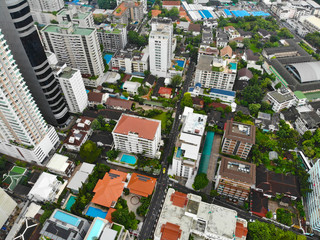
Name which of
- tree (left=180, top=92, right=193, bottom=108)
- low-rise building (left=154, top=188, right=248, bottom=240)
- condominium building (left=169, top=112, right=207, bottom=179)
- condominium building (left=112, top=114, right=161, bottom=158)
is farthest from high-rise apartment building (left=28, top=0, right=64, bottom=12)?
low-rise building (left=154, top=188, right=248, bottom=240)

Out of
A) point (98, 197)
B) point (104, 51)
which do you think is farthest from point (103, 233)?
point (104, 51)

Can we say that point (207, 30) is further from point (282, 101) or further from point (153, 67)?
A: point (282, 101)

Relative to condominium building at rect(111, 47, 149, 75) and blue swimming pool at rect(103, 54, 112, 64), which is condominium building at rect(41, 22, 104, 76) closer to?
condominium building at rect(111, 47, 149, 75)

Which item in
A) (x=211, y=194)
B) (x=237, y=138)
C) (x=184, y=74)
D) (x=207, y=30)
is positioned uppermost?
(x=207, y=30)

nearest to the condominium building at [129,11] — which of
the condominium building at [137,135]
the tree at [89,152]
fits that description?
the condominium building at [137,135]

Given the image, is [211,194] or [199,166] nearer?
[211,194]

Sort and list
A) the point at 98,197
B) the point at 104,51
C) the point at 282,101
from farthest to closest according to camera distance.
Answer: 1. the point at 104,51
2. the point at 282,101
3. the point at 98,197

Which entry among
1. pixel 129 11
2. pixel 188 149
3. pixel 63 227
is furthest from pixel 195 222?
pixel 129 11
